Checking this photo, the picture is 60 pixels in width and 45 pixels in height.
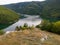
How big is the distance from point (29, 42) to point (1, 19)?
4793 cm

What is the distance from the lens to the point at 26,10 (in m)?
78.7

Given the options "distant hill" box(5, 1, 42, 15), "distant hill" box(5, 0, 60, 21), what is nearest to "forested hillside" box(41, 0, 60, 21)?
"distant hill" box(5, 0, 60, 21)

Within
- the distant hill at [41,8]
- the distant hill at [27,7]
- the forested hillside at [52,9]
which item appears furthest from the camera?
the distant hill at [27,7]

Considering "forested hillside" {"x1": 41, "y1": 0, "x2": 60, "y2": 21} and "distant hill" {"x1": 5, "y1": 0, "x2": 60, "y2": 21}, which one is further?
"forested hillside" {"x1": 41, "y1": 0, "x2": 60, "y2": 21}

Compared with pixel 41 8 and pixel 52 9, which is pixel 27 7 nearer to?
pixel 41 8

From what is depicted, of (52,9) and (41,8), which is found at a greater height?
(52,9)

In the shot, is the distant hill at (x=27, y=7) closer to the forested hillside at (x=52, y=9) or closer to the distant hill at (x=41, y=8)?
the distant hill at (x=41, y=8)

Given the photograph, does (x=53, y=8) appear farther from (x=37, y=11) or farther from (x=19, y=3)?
(x=19, y=3)

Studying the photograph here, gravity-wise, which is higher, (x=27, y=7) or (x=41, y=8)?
(x=27, y=7)

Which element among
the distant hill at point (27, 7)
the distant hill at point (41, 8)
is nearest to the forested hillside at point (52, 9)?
the distant hill at point (41, 8)

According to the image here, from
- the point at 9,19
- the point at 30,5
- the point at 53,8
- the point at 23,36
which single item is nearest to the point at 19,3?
the point at 30,5

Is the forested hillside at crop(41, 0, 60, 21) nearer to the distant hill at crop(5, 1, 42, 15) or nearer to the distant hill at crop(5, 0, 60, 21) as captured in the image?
the distant hill at crop(5, 0, 60, 21)

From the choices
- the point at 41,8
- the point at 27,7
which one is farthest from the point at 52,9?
the point at 27,7

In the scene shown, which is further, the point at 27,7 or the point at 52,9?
the point at 27,7
